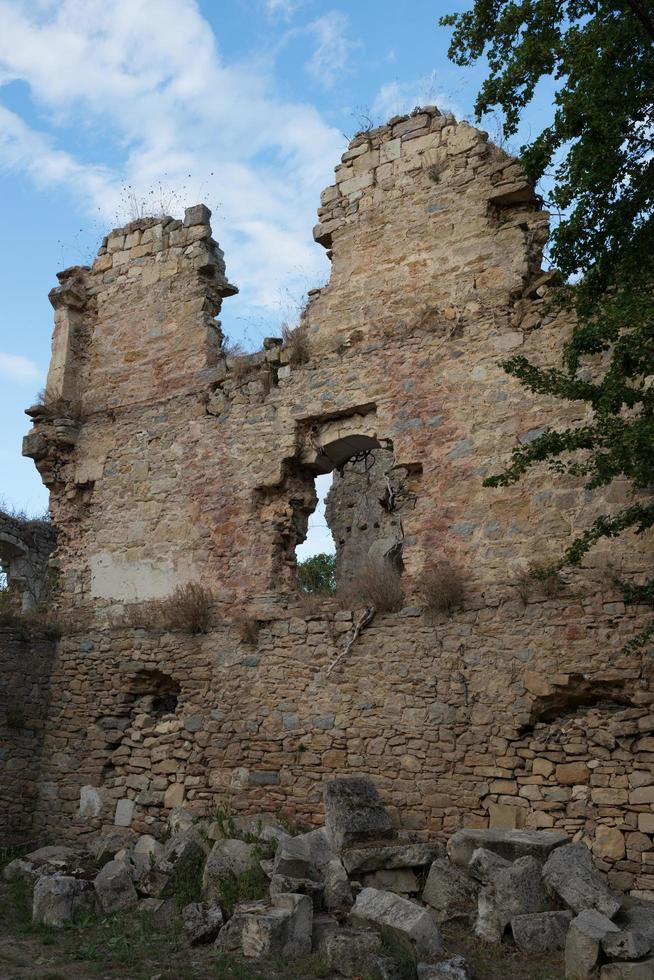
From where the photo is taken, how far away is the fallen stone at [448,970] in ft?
17.5

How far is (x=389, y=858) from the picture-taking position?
6.85m

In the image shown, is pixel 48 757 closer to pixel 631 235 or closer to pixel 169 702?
pixel 169 702

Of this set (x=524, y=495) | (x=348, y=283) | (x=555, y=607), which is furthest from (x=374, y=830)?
(x=348, y=283)

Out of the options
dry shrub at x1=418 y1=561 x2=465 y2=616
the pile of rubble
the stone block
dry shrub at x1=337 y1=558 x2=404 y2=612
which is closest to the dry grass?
dry shrub at x1=337 y1=558 x2=404 y2=612

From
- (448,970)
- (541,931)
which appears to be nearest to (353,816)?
(541,931)

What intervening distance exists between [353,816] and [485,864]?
3.90ft

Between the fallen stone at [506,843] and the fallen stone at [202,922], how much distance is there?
69.1 inches

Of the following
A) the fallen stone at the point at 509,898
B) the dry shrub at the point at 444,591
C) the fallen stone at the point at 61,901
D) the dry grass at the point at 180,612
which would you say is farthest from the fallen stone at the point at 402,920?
the dry grass at the point at 180,612

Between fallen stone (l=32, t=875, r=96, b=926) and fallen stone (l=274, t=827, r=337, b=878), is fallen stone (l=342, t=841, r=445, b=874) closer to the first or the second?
fallen stone (l=274, t=827, r=337, b=878)

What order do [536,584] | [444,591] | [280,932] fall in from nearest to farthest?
[280,932] → [536,584] → [444,591]

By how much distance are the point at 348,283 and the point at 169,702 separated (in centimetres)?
488

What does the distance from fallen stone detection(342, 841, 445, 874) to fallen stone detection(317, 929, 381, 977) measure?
0.95 m

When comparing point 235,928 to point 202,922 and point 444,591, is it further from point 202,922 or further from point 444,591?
point 444,591

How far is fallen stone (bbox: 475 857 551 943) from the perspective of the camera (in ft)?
19.7
